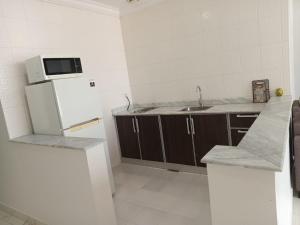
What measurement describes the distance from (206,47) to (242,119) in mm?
1191

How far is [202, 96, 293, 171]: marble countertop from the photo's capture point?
1029 millimetres

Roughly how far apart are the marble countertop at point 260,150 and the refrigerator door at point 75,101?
160 cm

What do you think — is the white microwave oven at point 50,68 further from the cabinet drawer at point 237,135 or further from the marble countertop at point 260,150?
the cabinet drawer at point 237,135

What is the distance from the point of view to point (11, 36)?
244 centimetres

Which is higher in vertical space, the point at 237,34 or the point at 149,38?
the point at 149,38

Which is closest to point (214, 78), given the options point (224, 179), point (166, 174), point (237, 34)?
point (237, 34)

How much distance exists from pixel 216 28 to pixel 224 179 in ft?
8.20

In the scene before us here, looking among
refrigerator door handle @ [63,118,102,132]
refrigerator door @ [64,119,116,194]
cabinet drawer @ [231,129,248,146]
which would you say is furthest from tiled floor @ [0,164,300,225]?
refrigerator door handle @ [63,118,102,132]

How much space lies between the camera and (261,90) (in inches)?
113

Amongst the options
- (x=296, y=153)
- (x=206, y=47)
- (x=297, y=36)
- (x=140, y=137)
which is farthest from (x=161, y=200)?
(x=297, y=36)

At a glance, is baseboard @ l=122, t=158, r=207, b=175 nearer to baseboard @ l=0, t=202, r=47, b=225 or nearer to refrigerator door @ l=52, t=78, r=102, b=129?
refrigerator door @ l=52, t=78, r=102, b=129

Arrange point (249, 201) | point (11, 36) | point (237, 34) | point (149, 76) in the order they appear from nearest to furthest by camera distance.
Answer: point (249, 201) < point (11, 36) < point (237, 34) < point (149, 76)

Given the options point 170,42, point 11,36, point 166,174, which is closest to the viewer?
point 11,36

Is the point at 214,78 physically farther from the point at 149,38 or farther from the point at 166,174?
the point at 166,174
